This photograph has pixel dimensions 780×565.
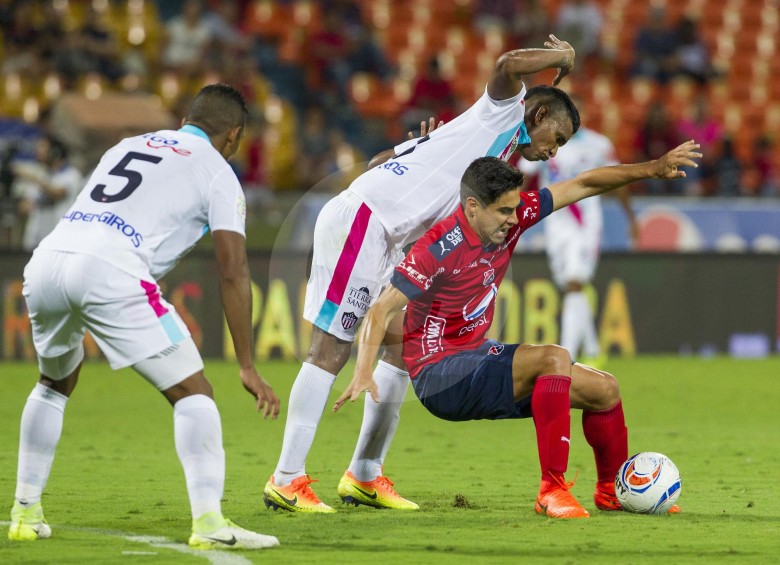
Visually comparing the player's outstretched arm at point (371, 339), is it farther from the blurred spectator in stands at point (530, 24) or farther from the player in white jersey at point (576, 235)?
the blurred spectator in stands at point (530, 24)

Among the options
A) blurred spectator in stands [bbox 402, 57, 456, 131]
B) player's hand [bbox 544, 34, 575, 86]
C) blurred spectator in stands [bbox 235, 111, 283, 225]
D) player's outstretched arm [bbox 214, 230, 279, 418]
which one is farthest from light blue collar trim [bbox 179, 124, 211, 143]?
blurred spectator in stands [bbox 402, 57, 456, 131]

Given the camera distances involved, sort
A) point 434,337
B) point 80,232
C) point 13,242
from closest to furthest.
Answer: point 80,232 < point 434,337 < point 13,242

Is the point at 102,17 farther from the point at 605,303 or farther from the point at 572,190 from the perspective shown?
the point at 572,190

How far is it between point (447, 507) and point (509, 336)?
847 centimetres

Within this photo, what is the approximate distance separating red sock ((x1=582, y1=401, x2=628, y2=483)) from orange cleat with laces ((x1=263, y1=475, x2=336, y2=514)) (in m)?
1.24

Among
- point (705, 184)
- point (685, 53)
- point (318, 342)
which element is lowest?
point (318, 342)

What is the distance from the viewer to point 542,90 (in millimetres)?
6348

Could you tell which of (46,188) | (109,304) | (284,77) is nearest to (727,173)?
(284,77)

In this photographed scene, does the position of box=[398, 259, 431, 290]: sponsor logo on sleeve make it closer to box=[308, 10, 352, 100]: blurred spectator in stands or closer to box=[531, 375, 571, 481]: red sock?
box=[531, 375, 571, 481]: red sock

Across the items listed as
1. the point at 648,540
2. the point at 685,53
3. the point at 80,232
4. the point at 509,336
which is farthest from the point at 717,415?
the point at 685,53

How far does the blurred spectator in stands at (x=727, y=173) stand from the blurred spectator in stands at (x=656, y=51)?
3.14m

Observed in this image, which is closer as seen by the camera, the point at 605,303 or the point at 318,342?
the point at 318,342

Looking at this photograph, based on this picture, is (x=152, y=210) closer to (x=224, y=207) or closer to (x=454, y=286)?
(x=224, y=207)

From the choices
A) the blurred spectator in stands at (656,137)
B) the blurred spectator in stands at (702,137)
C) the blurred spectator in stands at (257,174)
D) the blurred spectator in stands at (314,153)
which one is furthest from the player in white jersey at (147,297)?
the blurred spectator in stands at (702,137)
